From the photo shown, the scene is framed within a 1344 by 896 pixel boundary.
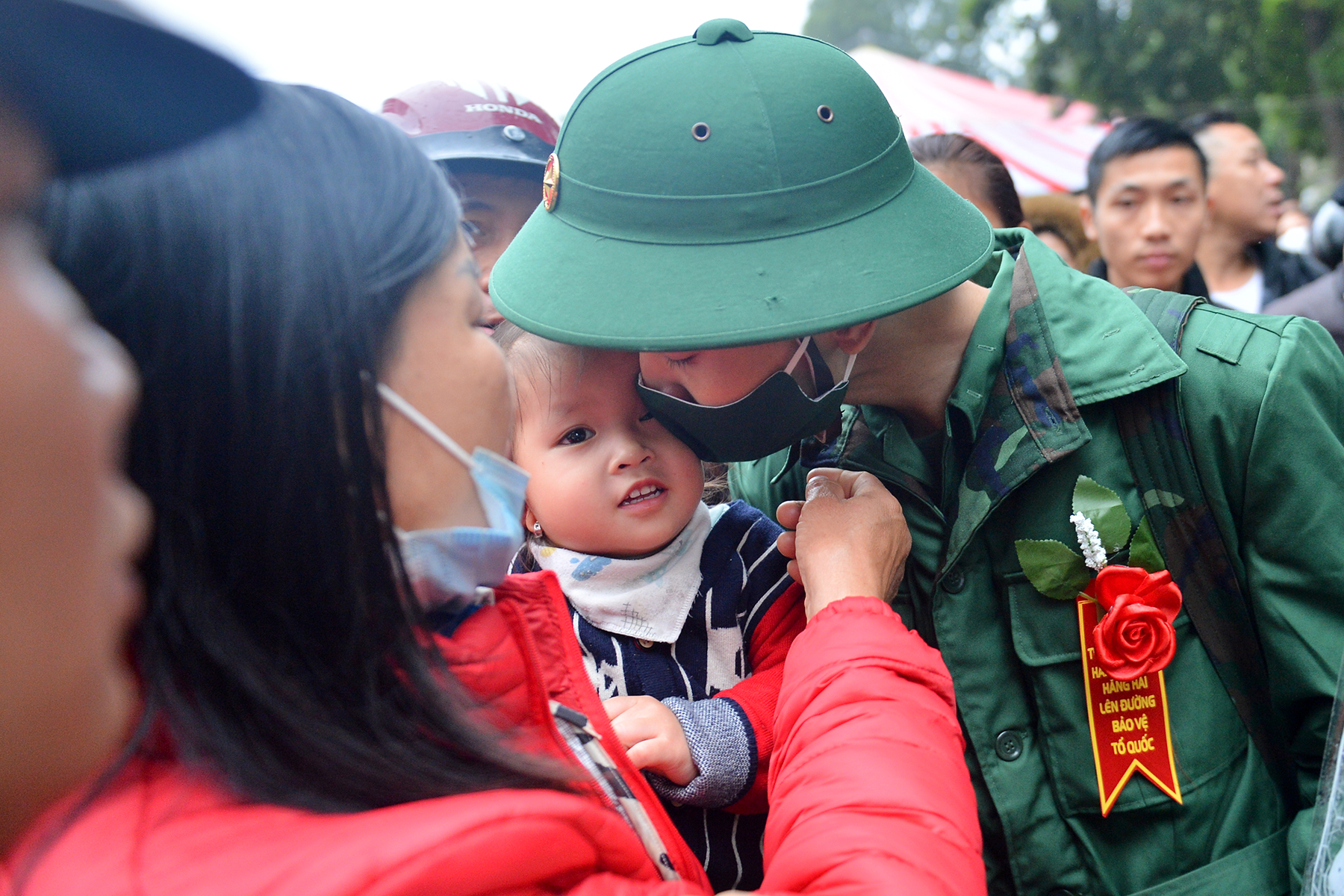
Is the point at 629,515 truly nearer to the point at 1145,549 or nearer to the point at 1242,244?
the point at 1145,549

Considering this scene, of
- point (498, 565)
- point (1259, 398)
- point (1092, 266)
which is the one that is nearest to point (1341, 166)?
point (1092, 266)

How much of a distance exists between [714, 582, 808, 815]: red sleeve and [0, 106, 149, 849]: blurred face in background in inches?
61.4

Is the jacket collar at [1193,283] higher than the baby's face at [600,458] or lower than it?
lower

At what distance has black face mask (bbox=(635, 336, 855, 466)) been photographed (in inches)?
71.5

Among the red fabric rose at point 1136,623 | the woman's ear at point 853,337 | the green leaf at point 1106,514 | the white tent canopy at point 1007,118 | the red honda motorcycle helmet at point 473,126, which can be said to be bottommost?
the white tent canopy at point 1007,118

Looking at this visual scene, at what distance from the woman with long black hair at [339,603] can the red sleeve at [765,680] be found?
461 mm

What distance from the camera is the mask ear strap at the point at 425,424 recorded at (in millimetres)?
1168

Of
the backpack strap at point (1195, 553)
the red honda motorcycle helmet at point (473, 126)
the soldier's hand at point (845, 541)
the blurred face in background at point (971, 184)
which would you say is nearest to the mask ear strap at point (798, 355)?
the soldier's hand at point (845, 541)

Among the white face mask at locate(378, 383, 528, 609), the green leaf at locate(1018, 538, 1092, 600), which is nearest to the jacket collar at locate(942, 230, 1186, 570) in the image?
the green leaf at locate(1018, 538, 1092, 600)

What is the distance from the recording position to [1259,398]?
64.5 inches

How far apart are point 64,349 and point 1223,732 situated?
2.00m

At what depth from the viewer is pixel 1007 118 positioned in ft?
42.0

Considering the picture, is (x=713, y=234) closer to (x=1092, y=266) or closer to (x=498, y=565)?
(x=498, y=565)

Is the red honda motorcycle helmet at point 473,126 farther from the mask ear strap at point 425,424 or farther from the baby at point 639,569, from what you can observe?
the mask ear strap at point 425,424
